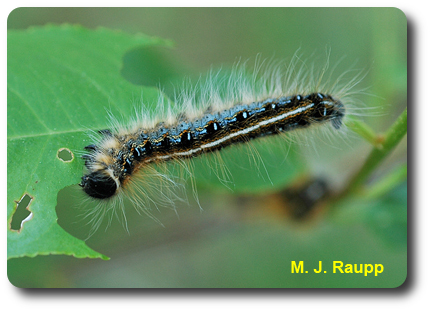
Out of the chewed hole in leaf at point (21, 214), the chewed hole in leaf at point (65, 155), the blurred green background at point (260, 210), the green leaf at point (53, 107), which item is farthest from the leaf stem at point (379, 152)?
the chewed hole in leaf at point (21, 214)

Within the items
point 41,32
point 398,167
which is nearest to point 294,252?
point 398,167

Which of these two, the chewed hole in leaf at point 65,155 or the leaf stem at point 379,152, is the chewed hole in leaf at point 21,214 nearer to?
the chewed hole in leaf at point 65,155

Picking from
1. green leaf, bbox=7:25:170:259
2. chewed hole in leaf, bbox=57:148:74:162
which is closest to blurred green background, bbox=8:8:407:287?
green leaf, bbox=7:25:170:259

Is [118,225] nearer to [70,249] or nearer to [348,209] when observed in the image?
[70,249]

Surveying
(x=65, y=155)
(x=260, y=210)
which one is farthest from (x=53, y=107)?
(x=260, y=210)

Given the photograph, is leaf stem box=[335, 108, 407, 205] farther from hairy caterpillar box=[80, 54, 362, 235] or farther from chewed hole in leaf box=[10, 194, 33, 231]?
chewed hole in leaf box=[10, 194, 33, 231]
